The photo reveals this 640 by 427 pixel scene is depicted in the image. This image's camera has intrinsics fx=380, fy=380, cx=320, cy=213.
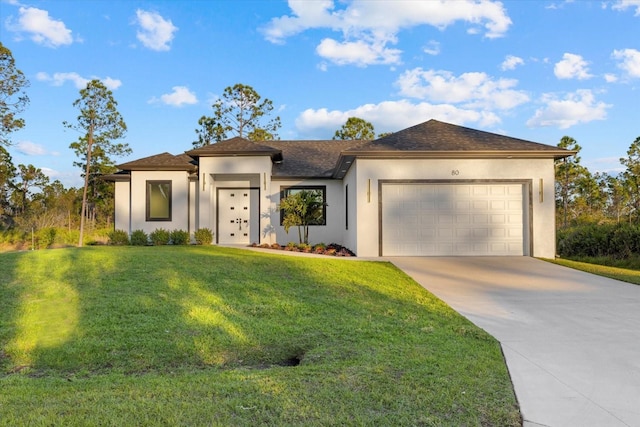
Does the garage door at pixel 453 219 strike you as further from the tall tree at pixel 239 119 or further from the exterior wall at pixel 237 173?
the tall tree at pixel 239 119

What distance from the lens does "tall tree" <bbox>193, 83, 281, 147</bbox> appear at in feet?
95.9

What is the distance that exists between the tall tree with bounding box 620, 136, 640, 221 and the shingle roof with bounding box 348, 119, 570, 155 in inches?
488

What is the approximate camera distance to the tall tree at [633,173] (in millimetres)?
20031

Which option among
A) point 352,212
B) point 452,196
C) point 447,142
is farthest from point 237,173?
point 452,196

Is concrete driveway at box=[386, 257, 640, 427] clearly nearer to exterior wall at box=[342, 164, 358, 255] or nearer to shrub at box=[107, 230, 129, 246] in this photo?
exterior wall at box=[342, 164, 358, 255]

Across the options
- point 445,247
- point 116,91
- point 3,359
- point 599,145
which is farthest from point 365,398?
point 116,91

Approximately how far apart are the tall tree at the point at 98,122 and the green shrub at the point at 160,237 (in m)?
9.85

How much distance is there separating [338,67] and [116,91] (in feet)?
45.2

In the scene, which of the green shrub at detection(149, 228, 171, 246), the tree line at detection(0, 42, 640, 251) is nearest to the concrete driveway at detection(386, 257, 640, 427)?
the green shrub at detection(149, 228, 171, 246)

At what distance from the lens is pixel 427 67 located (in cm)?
1750

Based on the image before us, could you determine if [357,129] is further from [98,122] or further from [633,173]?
[98,122]

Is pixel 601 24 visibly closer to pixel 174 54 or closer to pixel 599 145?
pixel 599 145

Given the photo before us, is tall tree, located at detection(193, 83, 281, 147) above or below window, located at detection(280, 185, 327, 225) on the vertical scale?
above

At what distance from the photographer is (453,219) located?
39.2 feet
